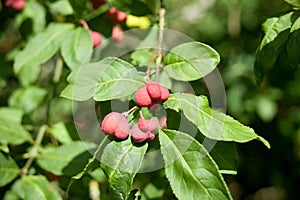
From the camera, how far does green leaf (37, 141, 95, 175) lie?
157 cm

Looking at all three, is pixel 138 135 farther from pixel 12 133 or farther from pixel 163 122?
pixel 12 133

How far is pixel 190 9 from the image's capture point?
3725 millimetres

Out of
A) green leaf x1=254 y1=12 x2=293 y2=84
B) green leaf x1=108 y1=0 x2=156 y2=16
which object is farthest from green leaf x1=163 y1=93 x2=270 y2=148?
green leaf x1=108 y1=0 x2=156 y2=16

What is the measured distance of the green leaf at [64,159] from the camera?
→ 5.16 feet

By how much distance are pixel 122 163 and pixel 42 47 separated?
658 millimetres

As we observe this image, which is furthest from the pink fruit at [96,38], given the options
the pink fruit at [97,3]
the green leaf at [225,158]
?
the green leaf at [225,158]

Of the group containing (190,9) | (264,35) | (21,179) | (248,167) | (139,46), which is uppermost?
(264,35)

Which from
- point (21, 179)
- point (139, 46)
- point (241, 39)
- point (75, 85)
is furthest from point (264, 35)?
point (241, 39)

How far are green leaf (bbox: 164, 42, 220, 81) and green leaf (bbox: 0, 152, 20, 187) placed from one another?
22.4 inches

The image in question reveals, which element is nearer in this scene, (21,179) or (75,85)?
(75,85)

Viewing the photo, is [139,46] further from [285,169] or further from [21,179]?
[285,169]

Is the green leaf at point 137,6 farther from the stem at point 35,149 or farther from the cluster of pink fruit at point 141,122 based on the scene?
the stem at point 35,149

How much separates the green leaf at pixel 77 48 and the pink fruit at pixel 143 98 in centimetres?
43

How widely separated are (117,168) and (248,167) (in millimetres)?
2324
